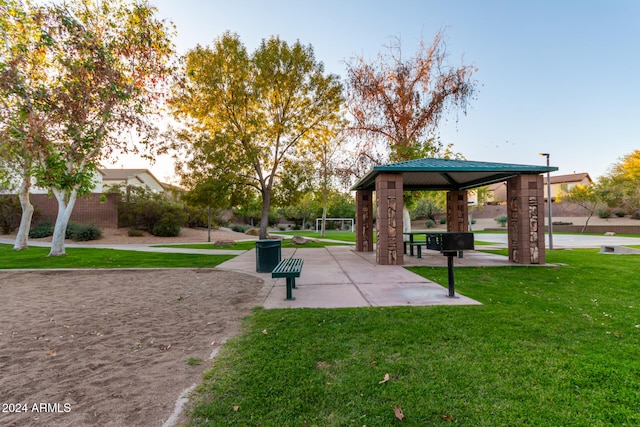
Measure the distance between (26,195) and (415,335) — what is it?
2012 centimetres

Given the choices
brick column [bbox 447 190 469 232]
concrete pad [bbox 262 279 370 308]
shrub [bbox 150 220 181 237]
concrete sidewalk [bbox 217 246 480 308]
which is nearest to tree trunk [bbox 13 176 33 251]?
shrub [bbox 150 220 181 237]

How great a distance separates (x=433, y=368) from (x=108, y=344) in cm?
387

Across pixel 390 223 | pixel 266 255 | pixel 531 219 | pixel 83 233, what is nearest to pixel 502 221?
pixel 531 219

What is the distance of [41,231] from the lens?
22.4 m

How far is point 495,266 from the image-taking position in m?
9.05

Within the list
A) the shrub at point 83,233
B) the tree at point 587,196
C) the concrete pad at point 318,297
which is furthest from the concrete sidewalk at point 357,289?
the tree at point 587,196

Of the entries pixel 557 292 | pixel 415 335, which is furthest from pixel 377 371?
pixel 557 292

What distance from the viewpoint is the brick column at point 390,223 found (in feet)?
31.9

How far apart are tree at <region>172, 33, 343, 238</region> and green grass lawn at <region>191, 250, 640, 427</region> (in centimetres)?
1370

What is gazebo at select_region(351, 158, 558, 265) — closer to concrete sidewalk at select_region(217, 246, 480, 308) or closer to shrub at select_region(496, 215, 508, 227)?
concrete sidewalk at select_region(217, 246, 480, 308)

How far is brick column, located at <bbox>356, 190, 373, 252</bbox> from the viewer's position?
14.2m

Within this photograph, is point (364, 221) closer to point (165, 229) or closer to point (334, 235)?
point (165, 229)

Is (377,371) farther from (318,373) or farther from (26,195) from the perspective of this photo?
(26,195)

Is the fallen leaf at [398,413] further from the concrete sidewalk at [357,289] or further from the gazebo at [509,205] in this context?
the gazebo at [509,205]
